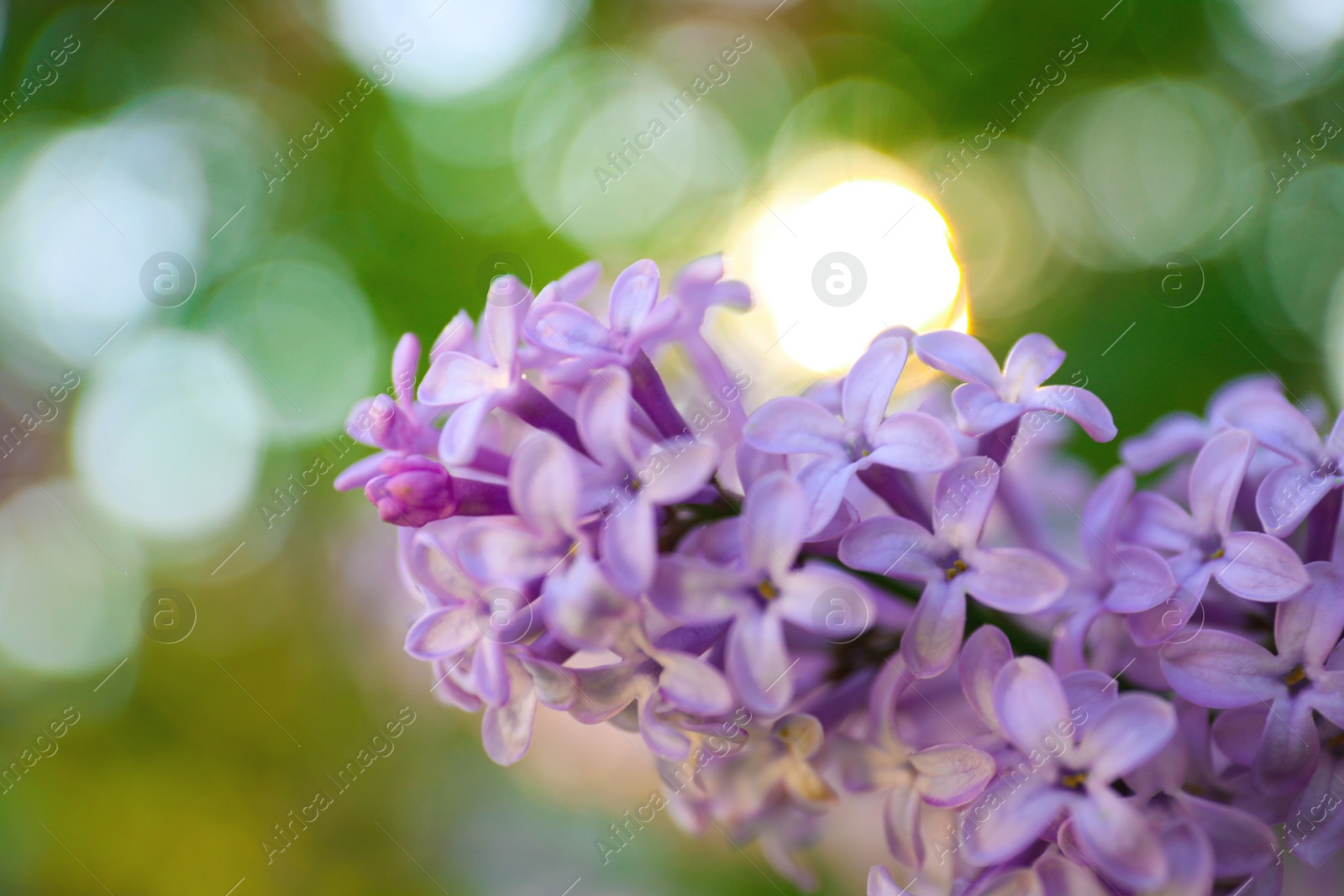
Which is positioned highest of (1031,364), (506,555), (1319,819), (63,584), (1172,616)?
(63,584)

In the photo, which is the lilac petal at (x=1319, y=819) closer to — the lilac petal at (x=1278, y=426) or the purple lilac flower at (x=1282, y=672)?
the purple lilac flower at (x=1282, y=672)

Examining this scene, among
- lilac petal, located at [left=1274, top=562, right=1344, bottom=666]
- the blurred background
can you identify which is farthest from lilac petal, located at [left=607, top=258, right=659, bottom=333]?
the blurred background

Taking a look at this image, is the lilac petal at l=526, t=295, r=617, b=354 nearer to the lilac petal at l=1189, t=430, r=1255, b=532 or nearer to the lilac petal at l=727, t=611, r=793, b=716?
the lilac petal at l=727, t=611, r=793, b=716

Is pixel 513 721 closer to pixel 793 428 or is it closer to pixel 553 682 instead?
pixel 553 682

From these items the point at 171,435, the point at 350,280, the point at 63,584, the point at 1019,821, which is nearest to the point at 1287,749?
the point at 1019,821

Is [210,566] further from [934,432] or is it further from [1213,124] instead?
[1213,124]

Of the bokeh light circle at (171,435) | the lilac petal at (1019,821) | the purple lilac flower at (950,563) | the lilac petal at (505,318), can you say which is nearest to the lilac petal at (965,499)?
the purple lilac flower at (950,563)
